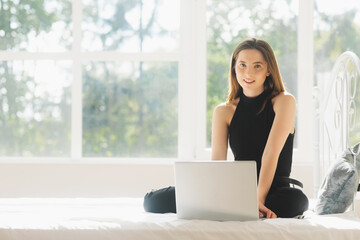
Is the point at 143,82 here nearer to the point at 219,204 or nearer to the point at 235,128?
the point at 235,128

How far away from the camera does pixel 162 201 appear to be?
7.36 ft

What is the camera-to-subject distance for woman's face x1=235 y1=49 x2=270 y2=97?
233 cm

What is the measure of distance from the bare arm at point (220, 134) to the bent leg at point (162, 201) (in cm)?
32

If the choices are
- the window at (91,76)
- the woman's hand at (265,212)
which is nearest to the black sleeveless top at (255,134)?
the woman's hand at (265,212)

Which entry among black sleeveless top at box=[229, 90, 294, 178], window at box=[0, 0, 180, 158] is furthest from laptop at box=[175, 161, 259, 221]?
window at box=[0, 0, 180, 158]

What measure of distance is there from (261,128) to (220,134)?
21 centimetres

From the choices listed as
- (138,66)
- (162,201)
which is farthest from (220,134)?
(138,66)

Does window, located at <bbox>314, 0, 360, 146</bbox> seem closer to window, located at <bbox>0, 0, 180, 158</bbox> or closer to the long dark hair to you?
window, located at <bbox>0, 0, 180, 158</bbox>

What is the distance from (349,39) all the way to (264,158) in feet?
6.90

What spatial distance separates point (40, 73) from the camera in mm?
4062

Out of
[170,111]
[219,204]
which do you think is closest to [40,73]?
[170,111]

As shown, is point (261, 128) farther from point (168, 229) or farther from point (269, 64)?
point (168, 229)

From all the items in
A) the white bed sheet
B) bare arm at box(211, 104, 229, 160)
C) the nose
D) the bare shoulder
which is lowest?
the white bed sheet

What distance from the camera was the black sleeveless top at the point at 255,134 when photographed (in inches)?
90.7
